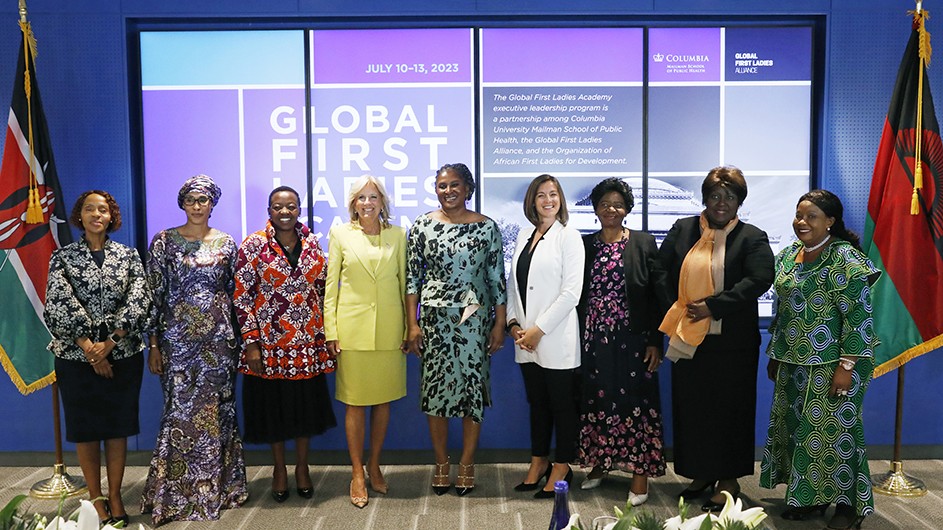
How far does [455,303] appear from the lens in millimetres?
3672

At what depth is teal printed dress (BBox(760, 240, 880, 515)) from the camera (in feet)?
10.5

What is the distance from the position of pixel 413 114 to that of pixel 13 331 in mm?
2533

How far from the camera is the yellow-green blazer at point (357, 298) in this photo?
12.0ft

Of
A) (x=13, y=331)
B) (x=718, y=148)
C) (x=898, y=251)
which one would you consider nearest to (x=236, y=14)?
(x=13, y=331)

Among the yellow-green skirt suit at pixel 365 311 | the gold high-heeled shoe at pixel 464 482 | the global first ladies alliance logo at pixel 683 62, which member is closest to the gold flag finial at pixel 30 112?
the yellow-green skirt suit at pixel 365 311

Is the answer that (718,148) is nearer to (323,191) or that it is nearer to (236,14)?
(323,191)

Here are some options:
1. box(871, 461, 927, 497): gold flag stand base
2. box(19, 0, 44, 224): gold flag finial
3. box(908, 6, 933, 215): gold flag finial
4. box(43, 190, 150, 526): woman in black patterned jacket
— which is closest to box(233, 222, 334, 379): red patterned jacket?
box(43, 190, 150, 526): woman in black patterned jacket

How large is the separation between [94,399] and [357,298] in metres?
1.27

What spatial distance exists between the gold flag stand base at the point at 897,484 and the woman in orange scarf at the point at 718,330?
954mm

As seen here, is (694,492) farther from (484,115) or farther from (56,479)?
(56,479)

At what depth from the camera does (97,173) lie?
4336mm

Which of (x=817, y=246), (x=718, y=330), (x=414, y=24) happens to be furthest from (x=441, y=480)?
(x=414, y=24)

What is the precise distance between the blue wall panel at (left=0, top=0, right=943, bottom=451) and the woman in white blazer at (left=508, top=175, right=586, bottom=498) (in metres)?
0.70

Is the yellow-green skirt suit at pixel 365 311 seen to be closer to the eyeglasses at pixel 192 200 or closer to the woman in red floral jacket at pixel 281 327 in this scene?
the woman in red floral jacket at pixel 281 327
